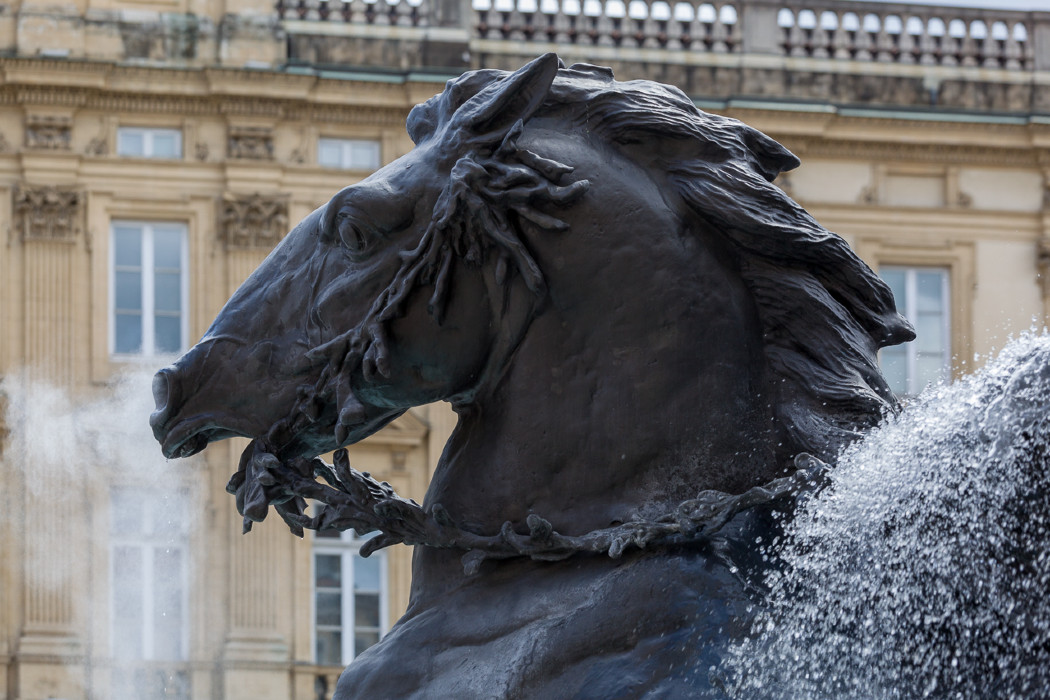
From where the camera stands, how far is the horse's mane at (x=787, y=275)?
2174 mm

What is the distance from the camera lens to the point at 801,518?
210 centimetres

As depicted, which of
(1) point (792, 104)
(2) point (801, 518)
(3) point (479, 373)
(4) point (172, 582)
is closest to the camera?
(2) point (801, 518)

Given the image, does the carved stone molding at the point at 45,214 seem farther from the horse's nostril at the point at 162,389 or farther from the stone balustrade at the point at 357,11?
the horse's nostril at the point at 162,389

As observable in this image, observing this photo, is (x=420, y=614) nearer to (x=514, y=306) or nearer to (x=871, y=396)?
(x=514, y=306)

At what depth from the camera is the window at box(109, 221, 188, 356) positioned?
860 inches

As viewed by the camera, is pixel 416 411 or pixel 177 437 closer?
pixel 177 437

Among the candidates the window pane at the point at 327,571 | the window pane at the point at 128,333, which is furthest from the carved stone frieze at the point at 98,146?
the window pane at the point at 327,571

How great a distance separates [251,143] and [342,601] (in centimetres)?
462

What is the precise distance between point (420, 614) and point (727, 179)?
53cm

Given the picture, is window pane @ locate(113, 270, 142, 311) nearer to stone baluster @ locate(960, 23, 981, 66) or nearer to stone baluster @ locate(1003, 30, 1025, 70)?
stone baluster @ locate(960, 23, 981, 66)

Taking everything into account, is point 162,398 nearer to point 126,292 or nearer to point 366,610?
point 366,610

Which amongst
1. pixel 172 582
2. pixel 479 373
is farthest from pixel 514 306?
pixel 172 582

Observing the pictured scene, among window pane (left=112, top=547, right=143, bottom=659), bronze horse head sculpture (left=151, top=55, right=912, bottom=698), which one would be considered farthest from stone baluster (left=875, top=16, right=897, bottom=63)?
bronze horse head sculpture (left=151, top=55, right=912, bottom=698)

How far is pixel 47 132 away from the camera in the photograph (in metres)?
22.2
